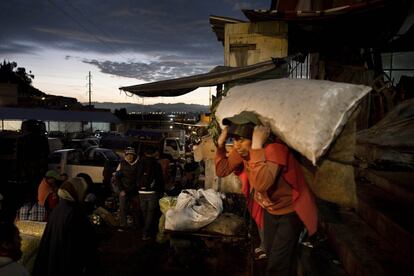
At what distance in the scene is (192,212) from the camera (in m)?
5.92

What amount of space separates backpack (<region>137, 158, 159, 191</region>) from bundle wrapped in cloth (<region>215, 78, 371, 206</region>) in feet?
14.6

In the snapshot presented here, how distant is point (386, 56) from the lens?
10484 millimetres

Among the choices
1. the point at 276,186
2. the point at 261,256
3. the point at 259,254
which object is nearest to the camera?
the point at 276,186

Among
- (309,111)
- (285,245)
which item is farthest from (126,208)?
(309,111)

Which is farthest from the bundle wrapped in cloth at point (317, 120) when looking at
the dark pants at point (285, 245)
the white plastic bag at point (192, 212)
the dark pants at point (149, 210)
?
the dark pants at point (149, 210)

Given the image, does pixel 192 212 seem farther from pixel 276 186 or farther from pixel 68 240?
pixel 276 186

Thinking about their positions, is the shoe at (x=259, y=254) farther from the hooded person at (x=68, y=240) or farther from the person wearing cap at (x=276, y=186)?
the hooded person at (x=68, y=240)

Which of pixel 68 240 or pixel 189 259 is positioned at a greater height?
pixel 68 240

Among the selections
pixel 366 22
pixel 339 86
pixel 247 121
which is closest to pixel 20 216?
pixel 247 121

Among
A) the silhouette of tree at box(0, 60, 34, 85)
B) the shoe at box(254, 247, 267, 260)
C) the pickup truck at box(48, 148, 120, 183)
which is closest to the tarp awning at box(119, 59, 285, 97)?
the shoe at box(254, 247, 267, 260)

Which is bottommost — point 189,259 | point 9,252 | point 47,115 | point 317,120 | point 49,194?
point 189,259

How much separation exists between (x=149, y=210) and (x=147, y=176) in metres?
0.82

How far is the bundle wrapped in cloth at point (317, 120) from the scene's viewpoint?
8.34 ft

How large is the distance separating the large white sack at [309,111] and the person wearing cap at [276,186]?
0.17 m
